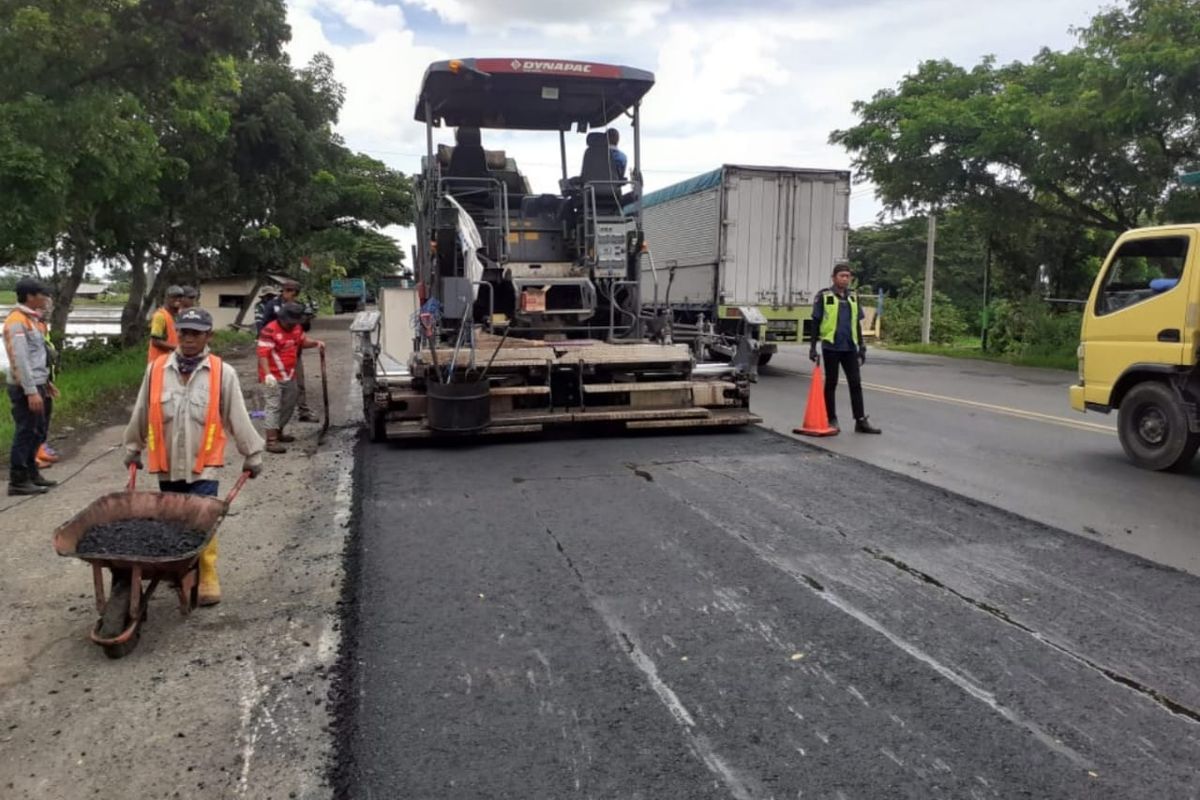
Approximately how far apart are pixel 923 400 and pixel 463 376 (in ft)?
23.3

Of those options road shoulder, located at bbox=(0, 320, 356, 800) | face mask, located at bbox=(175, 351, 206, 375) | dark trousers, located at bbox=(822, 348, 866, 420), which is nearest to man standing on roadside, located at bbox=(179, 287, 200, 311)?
road shoulder, located at bbox=(0, 320, 356, 800)

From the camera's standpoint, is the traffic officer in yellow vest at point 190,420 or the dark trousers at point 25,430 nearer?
the traffic officer in yellow vest at point 190,420

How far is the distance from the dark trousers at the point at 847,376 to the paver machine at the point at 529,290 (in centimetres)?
80

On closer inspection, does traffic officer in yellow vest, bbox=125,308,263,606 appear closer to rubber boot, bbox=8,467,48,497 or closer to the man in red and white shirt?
Result: rubber boot, bbox=8,467,48,497

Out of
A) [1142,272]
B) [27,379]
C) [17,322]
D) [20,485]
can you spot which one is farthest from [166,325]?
[1142,272]

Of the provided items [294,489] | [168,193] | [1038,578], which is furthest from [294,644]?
→ [168,193]

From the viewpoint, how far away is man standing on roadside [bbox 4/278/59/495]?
22.4 feet

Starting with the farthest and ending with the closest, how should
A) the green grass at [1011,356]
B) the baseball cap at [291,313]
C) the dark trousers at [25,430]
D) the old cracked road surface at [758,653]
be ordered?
the green grass at [1011,356]
the baseball cap at [291,313]
the dark trousers at [25,430]
the old cracked road surface at [758,653]

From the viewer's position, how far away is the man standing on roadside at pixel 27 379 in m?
6.83

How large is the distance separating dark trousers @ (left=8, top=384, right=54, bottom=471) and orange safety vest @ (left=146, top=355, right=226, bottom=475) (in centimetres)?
306

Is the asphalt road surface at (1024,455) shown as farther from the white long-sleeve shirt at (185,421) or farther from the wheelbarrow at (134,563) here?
the wheelbarrow at (134,563)

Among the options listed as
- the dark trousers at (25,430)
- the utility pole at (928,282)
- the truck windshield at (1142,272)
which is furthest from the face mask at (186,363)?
the utility pole at (928,282)

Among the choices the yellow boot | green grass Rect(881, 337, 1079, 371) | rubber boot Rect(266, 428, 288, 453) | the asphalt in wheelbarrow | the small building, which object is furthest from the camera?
the small building

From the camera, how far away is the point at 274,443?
344 inches
